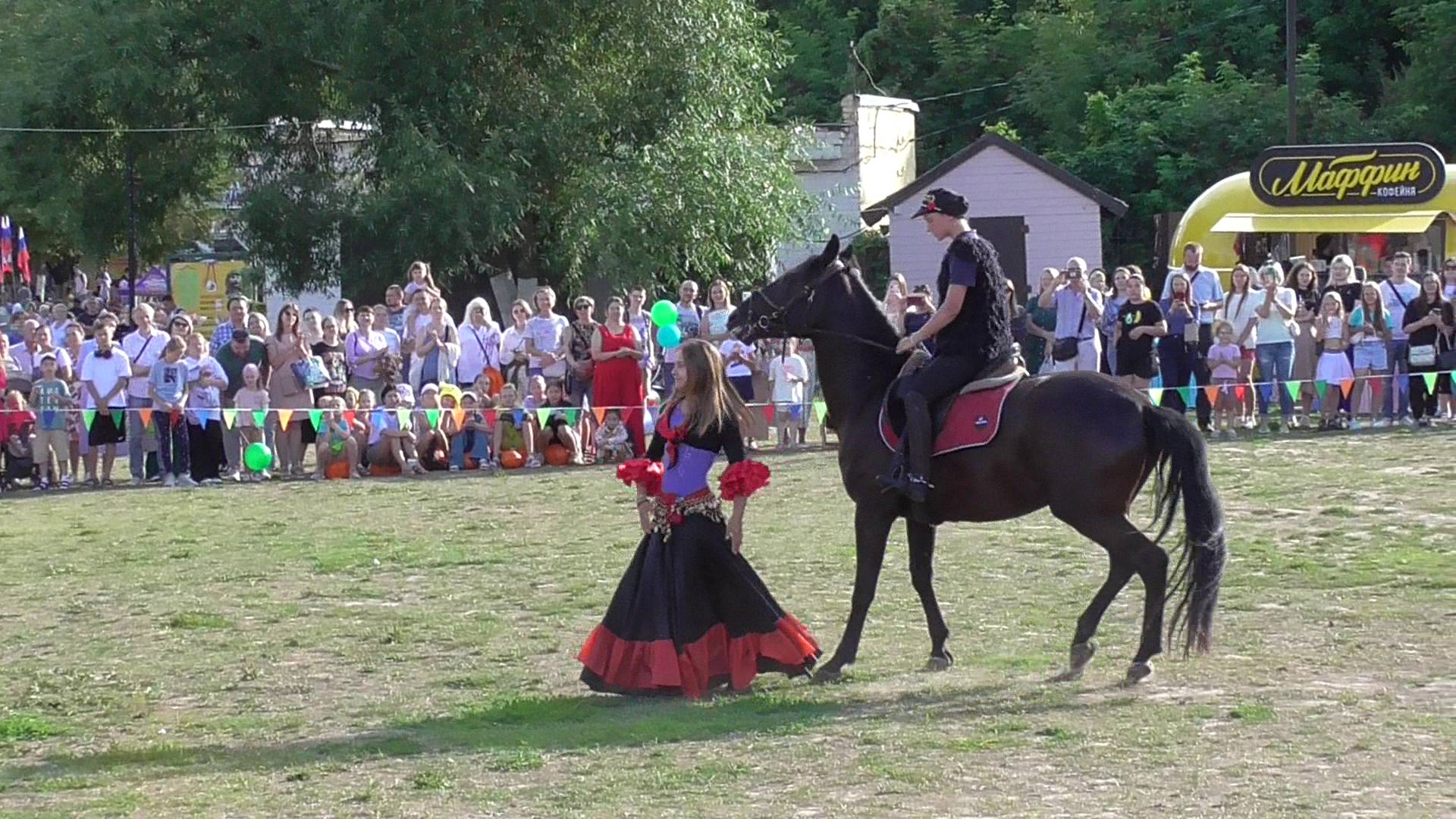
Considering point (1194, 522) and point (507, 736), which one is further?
point (1194, 522)

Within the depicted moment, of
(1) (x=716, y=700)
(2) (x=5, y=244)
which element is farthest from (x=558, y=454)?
(2) (x=5, y=244)

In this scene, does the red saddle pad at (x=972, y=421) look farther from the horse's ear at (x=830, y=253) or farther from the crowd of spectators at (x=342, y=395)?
the crowd of spectators at (x=342, y=395)

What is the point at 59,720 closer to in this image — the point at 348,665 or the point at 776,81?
the point at 348,665

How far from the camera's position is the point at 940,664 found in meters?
9.15

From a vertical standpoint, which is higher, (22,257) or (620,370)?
(22,257)

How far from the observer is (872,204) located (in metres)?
43.7

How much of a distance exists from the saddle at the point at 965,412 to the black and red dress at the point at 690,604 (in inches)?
29.6

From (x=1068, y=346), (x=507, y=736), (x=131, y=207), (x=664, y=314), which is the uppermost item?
(x=131, y=207)

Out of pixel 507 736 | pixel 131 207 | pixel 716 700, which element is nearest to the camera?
pixel 507 736

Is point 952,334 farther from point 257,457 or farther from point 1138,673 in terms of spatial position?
point 257,457

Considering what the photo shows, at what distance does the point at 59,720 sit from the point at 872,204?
119 ft

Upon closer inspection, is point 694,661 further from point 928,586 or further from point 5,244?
point 5,244

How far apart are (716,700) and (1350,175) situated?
24.8 meters

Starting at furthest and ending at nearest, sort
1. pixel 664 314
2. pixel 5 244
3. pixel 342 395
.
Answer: pixel 5 244, pixel 342 395, pixel 664 314
